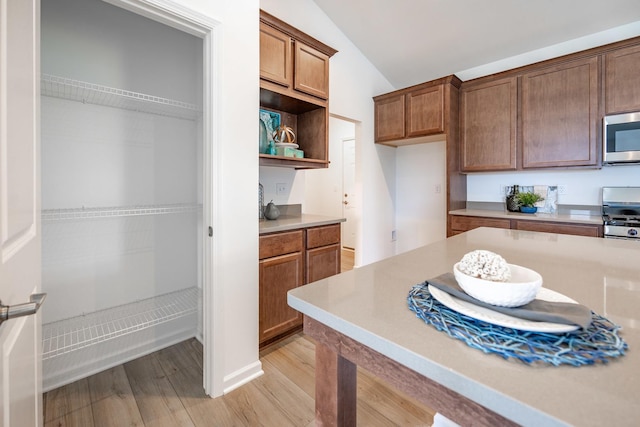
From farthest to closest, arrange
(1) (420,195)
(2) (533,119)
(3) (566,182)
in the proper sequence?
(1) (420,195) → (3) (566,182) → (2) (533,119)

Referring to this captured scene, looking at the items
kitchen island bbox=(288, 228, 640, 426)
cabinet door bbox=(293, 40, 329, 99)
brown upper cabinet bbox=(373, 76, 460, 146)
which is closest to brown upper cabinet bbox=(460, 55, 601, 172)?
brown upper cabinet bbox=(373, 76, 460, 146)

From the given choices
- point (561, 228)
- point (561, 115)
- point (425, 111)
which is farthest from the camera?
point (425, 111)

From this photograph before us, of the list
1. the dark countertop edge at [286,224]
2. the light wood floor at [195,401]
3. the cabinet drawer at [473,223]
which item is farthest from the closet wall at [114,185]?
the cabinet drawer at [473,223]

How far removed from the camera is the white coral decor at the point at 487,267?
0.61 m

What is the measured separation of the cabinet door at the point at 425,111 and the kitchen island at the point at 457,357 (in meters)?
2.45

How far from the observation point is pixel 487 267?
614 millimetres

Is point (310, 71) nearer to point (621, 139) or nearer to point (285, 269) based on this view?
point (285, 269)

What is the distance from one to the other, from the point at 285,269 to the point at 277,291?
16cm

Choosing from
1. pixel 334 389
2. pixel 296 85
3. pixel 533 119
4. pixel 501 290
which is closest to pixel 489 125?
pixel 533 119

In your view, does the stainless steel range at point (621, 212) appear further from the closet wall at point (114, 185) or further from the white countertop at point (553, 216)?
the closet wall at point (114, 185)

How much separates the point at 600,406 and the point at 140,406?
6.28ft

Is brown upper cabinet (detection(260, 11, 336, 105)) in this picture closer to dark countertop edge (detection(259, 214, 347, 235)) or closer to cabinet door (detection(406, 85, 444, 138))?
dark countertop edge (detection(259, 214, 347, 235))

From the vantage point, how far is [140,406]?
152cm

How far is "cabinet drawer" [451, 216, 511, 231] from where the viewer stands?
2850 mm
